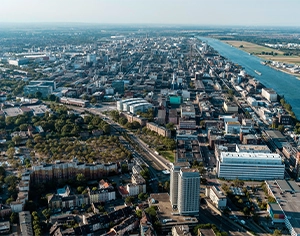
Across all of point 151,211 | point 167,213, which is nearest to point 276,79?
point 167,213

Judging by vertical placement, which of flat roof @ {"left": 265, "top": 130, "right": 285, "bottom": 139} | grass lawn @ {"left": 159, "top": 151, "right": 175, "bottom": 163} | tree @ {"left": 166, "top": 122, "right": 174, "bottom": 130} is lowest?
grass lawn @ {"left": 159, "top": 151, "right": 175, "bottom": 163}

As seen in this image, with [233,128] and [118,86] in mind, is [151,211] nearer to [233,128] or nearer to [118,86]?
[233,128]

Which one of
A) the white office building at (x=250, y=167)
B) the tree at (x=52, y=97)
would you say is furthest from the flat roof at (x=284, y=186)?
the tree at (x=52, y=97)

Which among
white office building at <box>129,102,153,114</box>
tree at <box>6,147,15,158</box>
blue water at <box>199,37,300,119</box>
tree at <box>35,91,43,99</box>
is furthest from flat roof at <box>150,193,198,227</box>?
tree at <box>35,91,43,99</box>

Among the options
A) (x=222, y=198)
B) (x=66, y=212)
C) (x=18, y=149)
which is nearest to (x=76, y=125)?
(x=18, y=149)

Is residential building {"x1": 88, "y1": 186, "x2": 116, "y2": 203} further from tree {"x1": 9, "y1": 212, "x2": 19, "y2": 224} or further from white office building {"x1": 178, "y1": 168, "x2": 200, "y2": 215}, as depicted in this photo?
white office building {"x1": 178, "y1": 168, "x2": 200, "y2": 215}

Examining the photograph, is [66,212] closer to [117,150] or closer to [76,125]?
[117,150]
